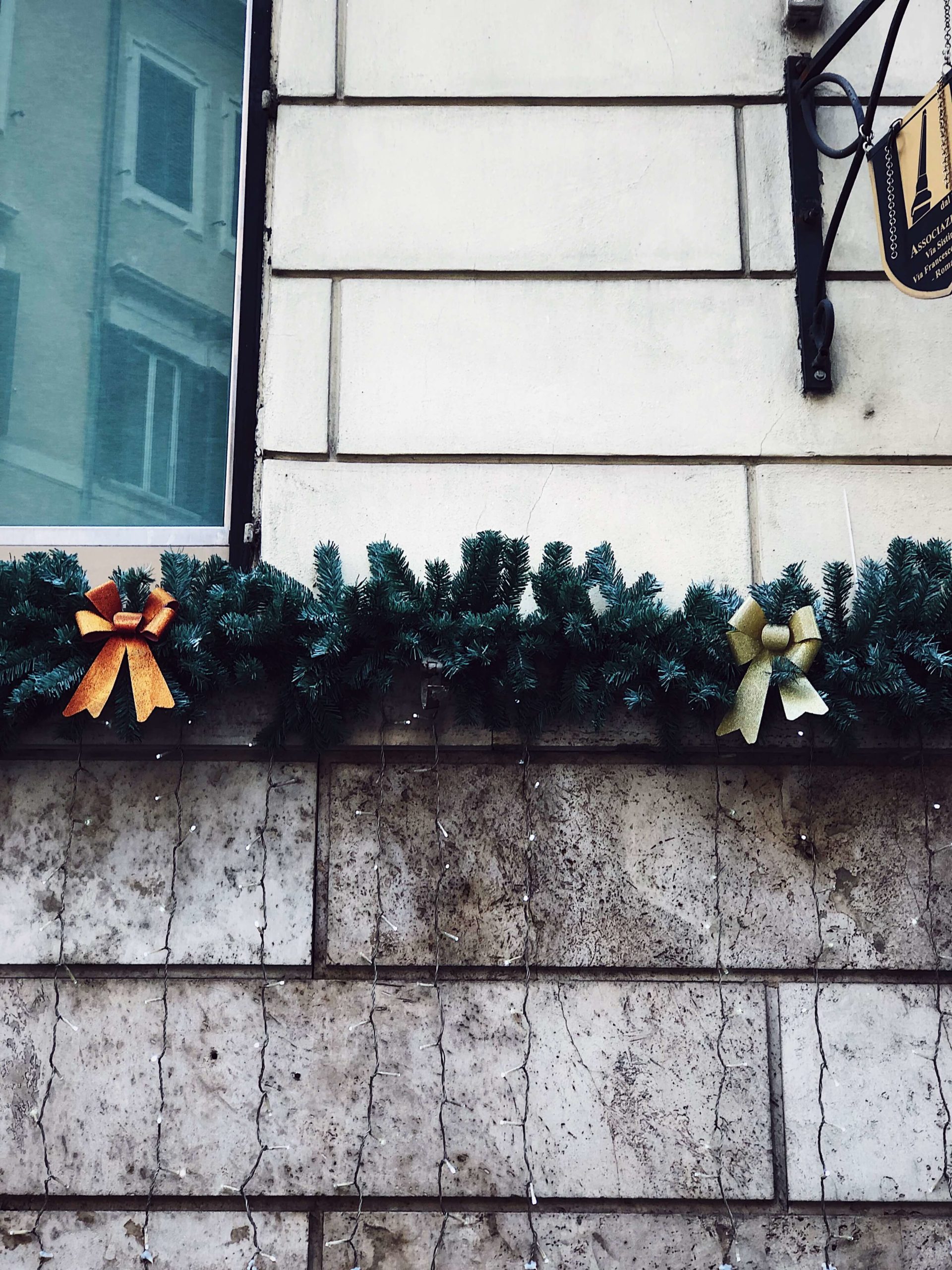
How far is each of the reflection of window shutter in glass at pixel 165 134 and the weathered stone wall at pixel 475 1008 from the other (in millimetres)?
2002

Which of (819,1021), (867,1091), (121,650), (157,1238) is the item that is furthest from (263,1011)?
(867,1091)

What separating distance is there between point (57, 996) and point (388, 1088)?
96 centimetres

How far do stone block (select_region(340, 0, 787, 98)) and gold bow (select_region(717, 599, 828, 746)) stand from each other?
6.02 ft

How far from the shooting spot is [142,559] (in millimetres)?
3508

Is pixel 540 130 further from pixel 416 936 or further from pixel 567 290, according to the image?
pixel 416 936

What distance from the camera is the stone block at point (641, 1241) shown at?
2936mm

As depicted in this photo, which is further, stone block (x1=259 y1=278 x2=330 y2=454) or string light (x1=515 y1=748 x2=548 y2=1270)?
stone block (x1=259 y1=278 x2=330 y2=454)

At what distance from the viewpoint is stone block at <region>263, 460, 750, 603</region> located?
3.37m

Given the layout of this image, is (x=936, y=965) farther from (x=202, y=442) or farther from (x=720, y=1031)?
(x=202, y=442)

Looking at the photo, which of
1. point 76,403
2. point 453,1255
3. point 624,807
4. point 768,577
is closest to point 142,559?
point 76,403

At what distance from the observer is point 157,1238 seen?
117 inches

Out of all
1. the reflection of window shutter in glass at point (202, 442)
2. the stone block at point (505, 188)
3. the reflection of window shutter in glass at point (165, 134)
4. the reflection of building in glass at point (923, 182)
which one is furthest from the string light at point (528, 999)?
the reflection of window shutter in glass at point (165, 134)

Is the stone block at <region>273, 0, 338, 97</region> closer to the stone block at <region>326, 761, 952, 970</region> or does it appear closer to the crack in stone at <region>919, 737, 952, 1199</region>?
the stone block at <region>326, 761, 952, 970</region>

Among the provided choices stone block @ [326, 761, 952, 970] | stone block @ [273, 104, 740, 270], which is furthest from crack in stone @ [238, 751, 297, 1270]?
stone block @ [273, 104, 740, 270]
